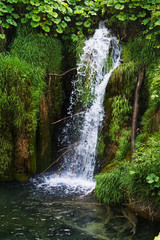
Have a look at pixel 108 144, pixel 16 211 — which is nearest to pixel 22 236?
pixel 16 211

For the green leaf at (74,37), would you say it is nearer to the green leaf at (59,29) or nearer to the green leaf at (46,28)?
the green leaf at (59,29)

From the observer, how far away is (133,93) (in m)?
6.05

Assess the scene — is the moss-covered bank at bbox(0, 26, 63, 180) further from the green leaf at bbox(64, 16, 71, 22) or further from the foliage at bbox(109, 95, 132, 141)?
the foliage at bbox(109, 95, 132, 141)

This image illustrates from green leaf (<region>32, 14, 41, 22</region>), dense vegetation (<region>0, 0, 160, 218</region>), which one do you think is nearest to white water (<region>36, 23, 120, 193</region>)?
dense vegetation (<region>0, 0, 160, 218</region>)

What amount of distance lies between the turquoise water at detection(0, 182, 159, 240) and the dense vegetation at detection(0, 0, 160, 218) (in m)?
0.41

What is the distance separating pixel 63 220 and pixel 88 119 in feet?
9.56

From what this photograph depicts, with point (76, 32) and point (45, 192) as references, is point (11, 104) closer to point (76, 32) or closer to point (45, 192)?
point (45, 192)

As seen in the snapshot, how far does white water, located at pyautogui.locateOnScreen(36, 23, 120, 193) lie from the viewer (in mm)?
5996

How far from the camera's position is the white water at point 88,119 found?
6.00 metres

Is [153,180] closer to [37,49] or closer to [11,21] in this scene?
[37,49]

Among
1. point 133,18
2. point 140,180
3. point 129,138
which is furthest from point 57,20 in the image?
point 140,180

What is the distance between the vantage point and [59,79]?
717 centimetres

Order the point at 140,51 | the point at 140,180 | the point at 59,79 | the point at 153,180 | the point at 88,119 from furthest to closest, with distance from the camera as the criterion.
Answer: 1. the point at 59,79
2. the point at 88,119
3. the point at 140,51
4. the point at 140,180
5. the point at 153,180

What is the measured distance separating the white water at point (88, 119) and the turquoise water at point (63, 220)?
0.68m
